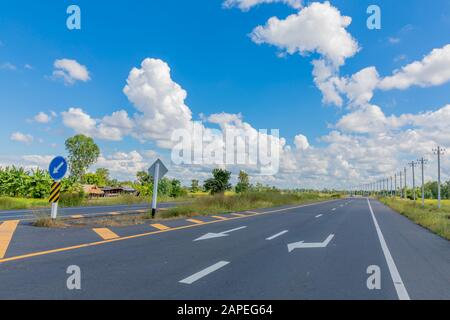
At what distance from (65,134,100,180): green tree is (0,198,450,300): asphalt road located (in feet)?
211

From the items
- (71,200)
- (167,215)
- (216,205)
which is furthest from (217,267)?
(71,200)

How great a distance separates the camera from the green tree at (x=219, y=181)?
45094mm

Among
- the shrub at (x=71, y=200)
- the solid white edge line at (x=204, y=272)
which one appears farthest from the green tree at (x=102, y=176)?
the solid white edge line at (x=204, y=272)

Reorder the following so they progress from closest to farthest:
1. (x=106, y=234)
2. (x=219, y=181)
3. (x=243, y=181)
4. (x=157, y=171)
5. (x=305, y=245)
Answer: (x=305, y=245), (x=106, y=234), (x=157, y=171), (x=219, y=181), (x=243, y=181)

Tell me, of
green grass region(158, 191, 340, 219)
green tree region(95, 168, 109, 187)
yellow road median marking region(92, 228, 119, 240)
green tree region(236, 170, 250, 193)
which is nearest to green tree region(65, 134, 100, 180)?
green tree region(95, 168, 109, 187)

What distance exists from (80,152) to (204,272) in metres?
71.2

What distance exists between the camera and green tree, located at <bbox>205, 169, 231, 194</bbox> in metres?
45.1

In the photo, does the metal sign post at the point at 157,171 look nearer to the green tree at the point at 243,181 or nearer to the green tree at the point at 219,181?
the green tree at the point at 219,181

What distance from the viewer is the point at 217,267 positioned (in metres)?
5.99

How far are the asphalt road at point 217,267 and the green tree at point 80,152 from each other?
64.4m

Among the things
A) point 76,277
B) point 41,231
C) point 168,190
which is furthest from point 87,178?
point 76,277

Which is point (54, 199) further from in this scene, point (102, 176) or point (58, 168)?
point (102, 176)

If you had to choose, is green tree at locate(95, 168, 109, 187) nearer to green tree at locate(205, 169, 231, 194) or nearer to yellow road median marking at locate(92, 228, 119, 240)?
green tree at locate(205, 169, 231, 194)
